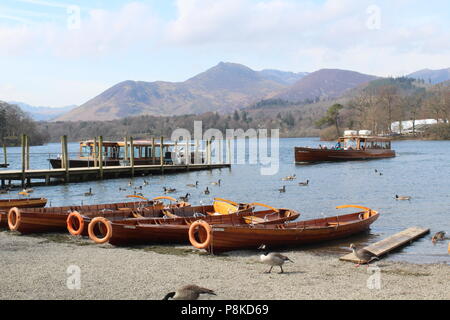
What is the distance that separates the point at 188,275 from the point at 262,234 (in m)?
4.58

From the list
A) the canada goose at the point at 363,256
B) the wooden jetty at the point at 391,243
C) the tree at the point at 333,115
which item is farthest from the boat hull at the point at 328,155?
the tree at the point at 333,115

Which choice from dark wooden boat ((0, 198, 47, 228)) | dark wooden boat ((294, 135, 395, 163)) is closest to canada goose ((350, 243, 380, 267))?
dark wooden boat ((0, 198, 47, 228))

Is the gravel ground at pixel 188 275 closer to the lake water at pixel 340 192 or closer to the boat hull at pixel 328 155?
the lake water at pixel 340 192

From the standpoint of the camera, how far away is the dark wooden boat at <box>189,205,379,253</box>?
55.5 ft

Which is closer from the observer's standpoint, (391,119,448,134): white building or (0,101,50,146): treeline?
(0,101,50,146): treeline

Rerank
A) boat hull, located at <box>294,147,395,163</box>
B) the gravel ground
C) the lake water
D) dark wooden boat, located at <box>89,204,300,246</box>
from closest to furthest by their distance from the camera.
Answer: the gravel ground < dark wooden boat, located at <box>89,204,300,246</box> < the lake water < boat hull, located at <box>294,147,395,163</box>

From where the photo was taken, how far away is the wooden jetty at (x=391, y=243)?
16531 millimetres

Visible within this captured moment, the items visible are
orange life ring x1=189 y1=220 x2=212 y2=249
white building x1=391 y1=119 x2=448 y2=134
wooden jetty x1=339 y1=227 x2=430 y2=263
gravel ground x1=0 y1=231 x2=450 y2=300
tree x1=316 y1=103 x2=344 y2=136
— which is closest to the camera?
gravel ground x1=0 y1=231 x2=450 y2=300

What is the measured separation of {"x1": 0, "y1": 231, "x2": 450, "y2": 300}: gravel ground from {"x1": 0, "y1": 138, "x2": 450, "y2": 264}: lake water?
2989 mm

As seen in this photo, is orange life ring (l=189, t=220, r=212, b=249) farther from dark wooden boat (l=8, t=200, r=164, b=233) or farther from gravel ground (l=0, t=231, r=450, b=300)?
dark wooden boat (l=8, t=200, r=164, b=233)

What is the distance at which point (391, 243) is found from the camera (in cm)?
1841

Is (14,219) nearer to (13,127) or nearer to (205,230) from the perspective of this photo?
(205,230)

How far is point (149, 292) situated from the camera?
12.0 metres

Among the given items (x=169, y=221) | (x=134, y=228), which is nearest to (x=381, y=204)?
(x=169, y=221)
